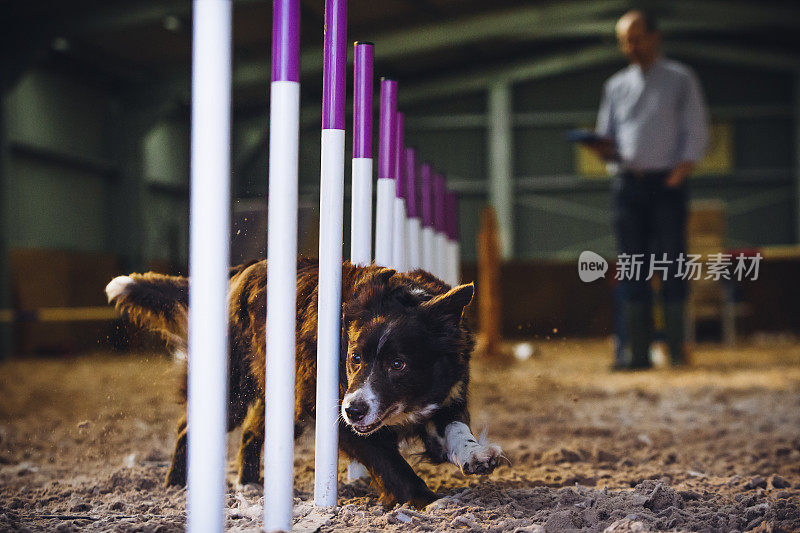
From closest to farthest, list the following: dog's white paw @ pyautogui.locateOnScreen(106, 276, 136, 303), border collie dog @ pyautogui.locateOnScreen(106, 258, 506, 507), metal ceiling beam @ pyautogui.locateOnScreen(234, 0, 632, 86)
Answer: border collie dog @ pyautogui.locateOnScreen(106, 258, 506, 507)
dog's white paw @ pyautogui.locateOnScreen(106, 276, 136, 303)
metal ceiling beam @ pyautogui.locateOnScreen(234, 0, 632, 86)

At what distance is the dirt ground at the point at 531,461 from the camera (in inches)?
67.7

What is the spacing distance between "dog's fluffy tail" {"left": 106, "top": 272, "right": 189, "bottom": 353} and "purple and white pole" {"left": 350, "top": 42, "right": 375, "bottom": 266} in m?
0.53

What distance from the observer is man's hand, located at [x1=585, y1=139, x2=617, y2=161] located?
4.60 meters

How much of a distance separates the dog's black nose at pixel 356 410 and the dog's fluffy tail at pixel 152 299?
2.21 ft

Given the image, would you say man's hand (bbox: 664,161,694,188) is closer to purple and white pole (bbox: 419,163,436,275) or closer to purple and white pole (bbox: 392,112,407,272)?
purple and white pole (bbox: 419,163,436,275)

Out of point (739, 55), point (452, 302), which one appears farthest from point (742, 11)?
point (452, 302)

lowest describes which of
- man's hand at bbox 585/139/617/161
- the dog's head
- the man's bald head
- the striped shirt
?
the dog's head

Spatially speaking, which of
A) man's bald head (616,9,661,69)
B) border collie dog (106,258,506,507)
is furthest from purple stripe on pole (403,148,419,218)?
man's bald head (616,9,661,69)

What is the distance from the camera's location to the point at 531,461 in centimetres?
258

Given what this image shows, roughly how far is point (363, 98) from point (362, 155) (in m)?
0.14

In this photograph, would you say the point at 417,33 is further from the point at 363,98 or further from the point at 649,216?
the point at 363,98

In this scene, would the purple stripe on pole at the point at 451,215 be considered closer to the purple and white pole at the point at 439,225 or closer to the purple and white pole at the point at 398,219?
the purple and white pole at the point at 439,225

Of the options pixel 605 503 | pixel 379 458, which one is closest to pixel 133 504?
pixel 379 458

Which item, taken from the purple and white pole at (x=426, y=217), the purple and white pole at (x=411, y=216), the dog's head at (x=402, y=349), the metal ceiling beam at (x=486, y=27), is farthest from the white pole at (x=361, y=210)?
the metal ceiling beam at (x=486, y=27)
